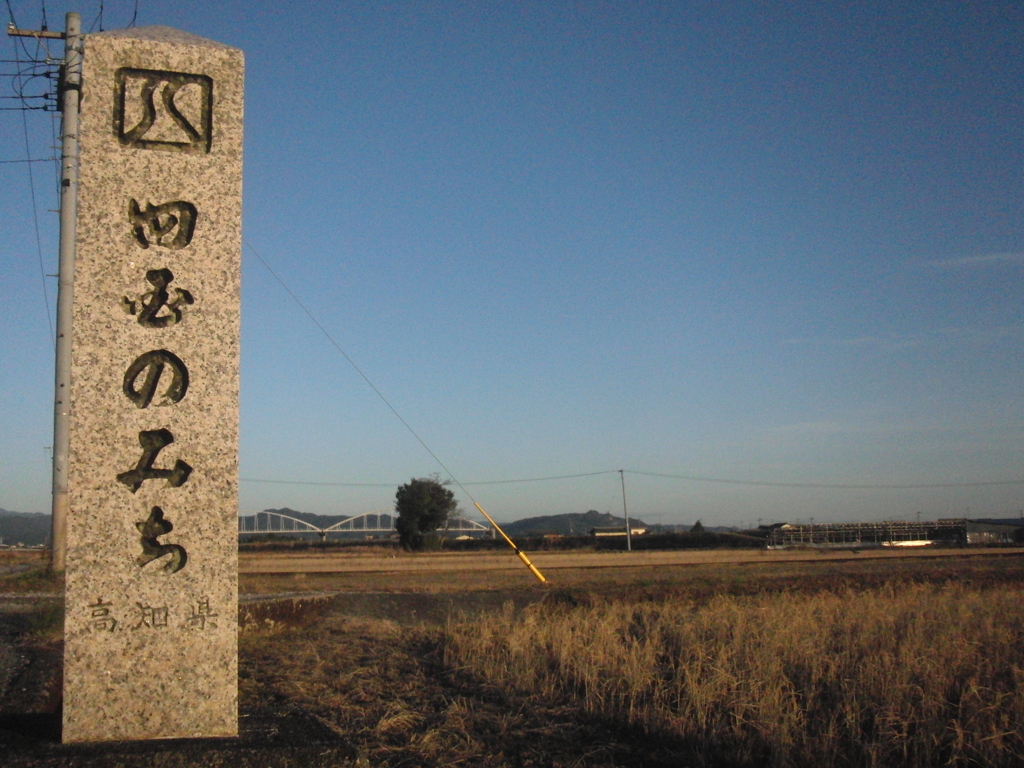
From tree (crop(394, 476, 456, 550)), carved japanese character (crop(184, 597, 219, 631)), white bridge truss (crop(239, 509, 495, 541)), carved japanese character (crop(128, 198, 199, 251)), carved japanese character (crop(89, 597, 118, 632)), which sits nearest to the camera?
carved japanese character (crop(89, 597, 118, 632))

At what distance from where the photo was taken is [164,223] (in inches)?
171

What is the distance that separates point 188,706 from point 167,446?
128cm

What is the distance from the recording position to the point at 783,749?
5.25 m

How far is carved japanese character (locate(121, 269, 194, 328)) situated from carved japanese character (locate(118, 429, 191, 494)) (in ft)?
1.83

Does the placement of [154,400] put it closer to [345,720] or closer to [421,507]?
[345,720]

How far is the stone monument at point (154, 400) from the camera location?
4.04m

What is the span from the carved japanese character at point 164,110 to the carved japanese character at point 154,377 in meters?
1.11

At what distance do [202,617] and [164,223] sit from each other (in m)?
2.01

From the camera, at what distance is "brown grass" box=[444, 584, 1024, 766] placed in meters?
5.45

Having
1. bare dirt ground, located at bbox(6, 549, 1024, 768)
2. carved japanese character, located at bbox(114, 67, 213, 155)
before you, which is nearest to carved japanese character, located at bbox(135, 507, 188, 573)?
bare dirt ground, located at bbox(6, 549, 1024, 768)

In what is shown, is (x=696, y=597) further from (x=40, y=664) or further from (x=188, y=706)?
(x=188, y=706)

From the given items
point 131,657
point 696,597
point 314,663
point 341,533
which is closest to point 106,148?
point 131,657

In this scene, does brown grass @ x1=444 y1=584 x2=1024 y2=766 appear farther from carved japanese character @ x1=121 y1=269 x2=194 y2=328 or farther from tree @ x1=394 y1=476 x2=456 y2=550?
tree @ x1=394 y1=476 x2=456 y2=550

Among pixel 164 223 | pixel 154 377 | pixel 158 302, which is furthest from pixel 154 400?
pixel 164 223
